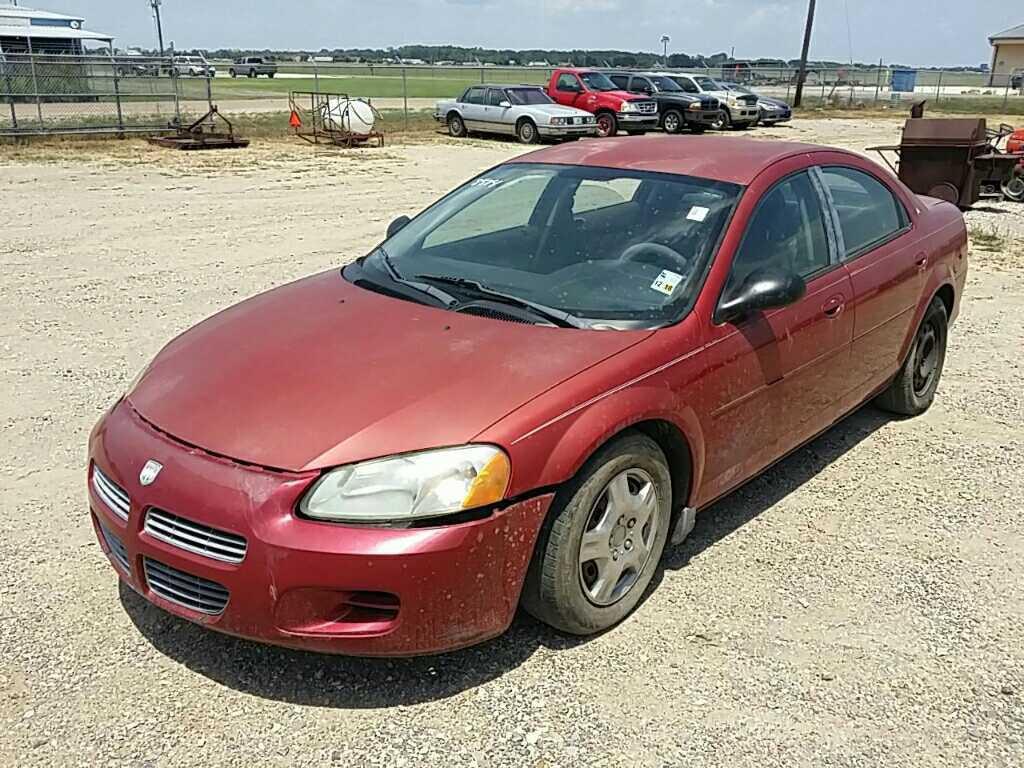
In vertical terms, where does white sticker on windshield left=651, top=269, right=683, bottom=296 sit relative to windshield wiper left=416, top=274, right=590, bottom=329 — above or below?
above

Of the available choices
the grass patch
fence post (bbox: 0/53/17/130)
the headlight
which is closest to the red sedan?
the headlight

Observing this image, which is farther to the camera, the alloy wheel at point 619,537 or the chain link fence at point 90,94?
the chain link fence at point 90,94

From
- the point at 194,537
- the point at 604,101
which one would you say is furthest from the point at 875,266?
the point at 604,101

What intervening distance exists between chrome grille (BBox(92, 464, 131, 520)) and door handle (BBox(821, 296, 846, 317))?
282 cm

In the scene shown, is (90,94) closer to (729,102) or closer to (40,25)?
(729,102)

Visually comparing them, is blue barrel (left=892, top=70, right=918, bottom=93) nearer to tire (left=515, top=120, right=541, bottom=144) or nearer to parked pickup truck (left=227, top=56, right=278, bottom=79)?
parked pickup truck (left=227, top=56, right=278, bottom=79)

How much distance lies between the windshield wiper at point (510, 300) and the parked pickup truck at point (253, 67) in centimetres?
5962

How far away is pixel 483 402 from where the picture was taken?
2.81 metres

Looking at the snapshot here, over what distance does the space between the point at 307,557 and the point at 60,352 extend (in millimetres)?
4430

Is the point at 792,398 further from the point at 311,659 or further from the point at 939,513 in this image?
the point at 311,659

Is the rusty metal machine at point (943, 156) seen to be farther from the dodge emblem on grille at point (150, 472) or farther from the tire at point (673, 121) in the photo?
the tire at point (673, 121)

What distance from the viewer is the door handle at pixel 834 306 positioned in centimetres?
395

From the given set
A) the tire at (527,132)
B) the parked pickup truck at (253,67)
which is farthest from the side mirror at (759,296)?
the parked pickup truck at (253,67)

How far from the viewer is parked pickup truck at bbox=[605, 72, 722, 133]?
27156 mm
